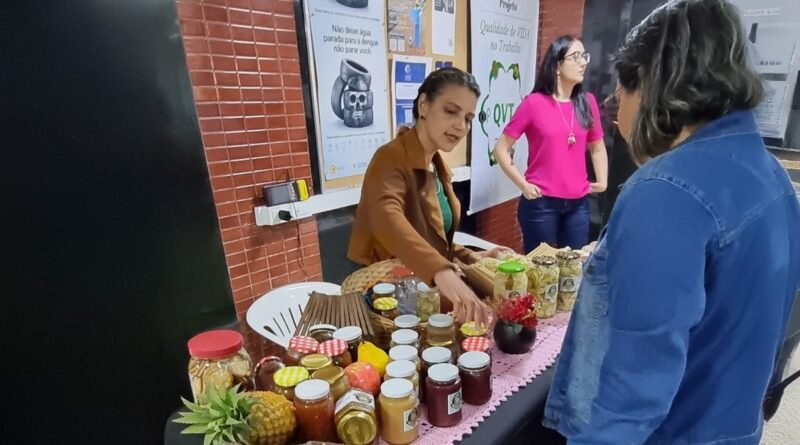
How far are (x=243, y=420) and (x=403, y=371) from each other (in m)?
0.28

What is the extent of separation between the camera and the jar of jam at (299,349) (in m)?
0.87

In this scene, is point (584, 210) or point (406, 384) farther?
point (584, 210)

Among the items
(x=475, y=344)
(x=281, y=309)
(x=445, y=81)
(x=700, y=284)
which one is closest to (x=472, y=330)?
(x=475, y=344)

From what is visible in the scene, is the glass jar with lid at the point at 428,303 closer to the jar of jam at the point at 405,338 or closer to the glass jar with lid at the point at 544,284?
the jar of jam at the point at 405,338

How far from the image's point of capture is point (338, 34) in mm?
1947

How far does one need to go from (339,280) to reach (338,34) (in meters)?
1.12

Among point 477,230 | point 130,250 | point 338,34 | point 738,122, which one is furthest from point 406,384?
point 477,230

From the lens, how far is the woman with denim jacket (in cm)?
59

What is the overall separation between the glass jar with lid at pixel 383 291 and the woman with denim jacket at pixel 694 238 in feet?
1.81

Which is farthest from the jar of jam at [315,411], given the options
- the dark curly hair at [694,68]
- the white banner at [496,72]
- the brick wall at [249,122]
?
the white banner at [496,72]

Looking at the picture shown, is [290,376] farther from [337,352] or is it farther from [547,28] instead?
[547,28]

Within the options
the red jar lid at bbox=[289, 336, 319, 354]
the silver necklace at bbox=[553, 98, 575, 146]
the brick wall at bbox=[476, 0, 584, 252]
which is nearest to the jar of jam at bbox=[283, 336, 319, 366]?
the red jar lid at bbox=[289, 336, 319, 354]

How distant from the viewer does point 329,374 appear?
2.63 feet

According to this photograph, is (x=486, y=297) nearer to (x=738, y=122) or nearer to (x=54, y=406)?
(x=738, y=122)
